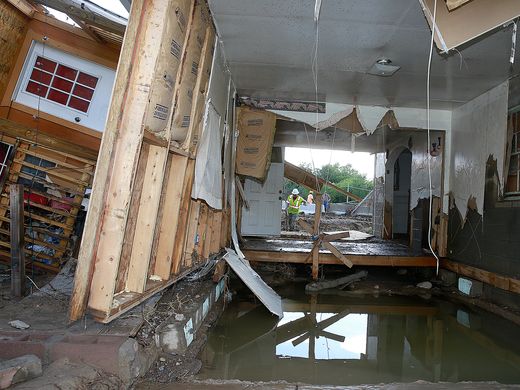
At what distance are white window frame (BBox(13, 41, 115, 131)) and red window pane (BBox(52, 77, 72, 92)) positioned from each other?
0.26 meters

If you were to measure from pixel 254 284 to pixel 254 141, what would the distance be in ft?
8.98

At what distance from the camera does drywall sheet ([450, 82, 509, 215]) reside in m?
5.77

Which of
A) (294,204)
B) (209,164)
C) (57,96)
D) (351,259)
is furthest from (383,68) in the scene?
(294,204)

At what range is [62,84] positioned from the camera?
6160 mm

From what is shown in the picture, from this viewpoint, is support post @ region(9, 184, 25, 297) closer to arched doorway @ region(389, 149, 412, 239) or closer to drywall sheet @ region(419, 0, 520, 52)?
drywall sheet @ region(419, 0, 520, 52)

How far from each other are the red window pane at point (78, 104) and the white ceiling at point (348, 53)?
2421 millimetres

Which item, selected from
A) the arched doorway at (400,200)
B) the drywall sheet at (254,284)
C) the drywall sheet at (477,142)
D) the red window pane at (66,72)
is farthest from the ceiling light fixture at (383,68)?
the arched doorway at (400,200)

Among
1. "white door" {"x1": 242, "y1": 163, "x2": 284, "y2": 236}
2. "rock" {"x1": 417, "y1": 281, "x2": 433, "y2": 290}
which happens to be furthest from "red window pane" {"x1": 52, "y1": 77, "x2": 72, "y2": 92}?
"rock" {"x1": 417, "y1": 281, "x2": 433, "y2": 290}

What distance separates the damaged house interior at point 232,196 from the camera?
2746 millimetres

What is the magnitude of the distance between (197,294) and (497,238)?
4397 millimetres

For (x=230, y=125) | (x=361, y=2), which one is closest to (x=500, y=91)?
(x=361, y=2)

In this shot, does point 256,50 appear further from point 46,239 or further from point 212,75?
point 46,239

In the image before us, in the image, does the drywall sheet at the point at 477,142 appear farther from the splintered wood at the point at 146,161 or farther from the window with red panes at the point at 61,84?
the window with red panes at the point at 61,84

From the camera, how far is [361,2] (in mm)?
3760
